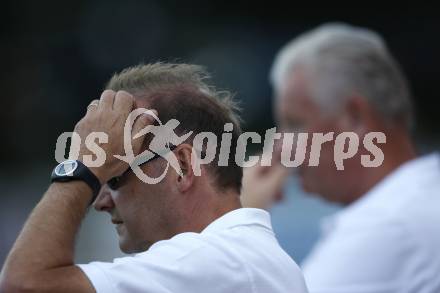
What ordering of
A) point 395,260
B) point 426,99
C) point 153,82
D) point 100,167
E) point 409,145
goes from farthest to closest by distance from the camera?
point 426,99 < point 409,145 < point 395,260 < point 153,82 < point 100,167

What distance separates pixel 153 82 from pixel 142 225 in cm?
37

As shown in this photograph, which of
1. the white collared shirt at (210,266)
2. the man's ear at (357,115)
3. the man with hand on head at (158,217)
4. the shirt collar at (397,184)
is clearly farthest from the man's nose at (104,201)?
the man's ear at (357,115)

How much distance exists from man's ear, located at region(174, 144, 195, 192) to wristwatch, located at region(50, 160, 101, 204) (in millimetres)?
218

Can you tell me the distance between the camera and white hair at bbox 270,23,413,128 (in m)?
4.03

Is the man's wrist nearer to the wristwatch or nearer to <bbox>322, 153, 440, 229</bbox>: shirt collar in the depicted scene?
the wristwatch

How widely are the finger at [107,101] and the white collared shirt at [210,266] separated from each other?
37cm

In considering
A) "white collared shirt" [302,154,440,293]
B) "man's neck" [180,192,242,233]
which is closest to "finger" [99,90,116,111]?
"man's neck" [180,192,242,233]

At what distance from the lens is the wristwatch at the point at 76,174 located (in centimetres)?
223

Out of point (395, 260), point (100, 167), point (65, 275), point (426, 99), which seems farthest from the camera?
point (426, 99)

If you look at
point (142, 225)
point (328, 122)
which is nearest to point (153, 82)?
point (142, 225)

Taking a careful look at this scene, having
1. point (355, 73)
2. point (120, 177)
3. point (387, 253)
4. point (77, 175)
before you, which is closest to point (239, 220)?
point (120, 177)

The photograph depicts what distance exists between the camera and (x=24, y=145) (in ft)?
39.2

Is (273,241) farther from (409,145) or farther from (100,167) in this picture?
(409,145)

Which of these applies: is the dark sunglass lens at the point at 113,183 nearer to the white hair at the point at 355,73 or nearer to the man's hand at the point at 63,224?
the man's hand at the point at 63,224
